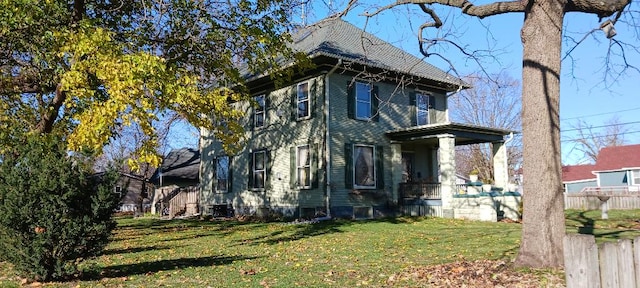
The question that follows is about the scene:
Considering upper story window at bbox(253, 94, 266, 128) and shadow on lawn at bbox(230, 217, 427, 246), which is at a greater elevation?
upper story window at bbox(253, 94, 266, 128)

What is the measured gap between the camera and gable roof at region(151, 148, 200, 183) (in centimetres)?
3656

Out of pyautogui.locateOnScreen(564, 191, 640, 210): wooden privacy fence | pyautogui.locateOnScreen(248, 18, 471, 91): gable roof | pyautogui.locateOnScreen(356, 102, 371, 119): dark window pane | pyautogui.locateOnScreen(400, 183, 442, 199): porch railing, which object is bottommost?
pyautogui.locateOnScreen(564, 191, 640, 210): wooden privacy fence

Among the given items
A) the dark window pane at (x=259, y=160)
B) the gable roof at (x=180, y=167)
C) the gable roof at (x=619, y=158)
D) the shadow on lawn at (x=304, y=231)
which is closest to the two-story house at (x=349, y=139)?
the dark window pane at (x=259, y=160)

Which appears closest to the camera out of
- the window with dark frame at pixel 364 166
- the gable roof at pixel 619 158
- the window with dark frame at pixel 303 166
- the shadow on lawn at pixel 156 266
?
the shadow on lawn at pixel 156 266

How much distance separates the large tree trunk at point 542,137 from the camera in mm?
6215

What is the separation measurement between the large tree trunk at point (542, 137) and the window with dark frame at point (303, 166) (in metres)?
12.7

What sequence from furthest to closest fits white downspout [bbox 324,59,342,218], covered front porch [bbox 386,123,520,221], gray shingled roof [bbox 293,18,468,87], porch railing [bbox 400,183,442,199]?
1. porch railing [bbox 400,183,442,199]
2. gray shingled roof [bbox 293,18,468,87]
3. white downspout [bbox 324,59,342,218]
4. covered front porch [bbox 386,123,520,221]

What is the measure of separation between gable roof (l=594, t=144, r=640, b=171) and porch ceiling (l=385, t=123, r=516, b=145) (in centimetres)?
2819

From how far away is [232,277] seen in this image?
23.4ft

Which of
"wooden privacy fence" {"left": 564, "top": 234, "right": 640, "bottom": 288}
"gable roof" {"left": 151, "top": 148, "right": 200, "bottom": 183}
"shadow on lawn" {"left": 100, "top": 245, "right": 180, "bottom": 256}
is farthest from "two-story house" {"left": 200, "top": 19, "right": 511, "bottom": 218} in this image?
"gable roof" {"left": 151, "top": 148, "right": 200, "bottom": 183}

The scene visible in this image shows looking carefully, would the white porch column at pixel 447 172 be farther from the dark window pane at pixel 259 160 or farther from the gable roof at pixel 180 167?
the gable roof at pixel 180 167

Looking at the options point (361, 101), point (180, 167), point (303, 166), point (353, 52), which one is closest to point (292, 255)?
point (303, 166)

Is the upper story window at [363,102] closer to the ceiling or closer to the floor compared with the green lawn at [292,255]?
closer to the ceiling

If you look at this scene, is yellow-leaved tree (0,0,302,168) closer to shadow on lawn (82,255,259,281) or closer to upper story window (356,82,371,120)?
shadow on lawn (82,255,259,281)
